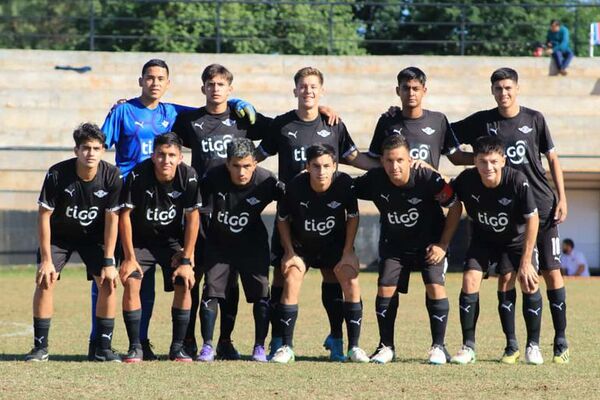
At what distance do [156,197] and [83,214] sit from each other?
1.83ft

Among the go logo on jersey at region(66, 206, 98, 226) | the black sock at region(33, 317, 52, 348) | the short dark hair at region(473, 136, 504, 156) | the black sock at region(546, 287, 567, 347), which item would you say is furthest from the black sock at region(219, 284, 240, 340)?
the black sock at region(546, 287, 567, 347)

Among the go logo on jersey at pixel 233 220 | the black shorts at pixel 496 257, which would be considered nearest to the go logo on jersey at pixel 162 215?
the go logo on jersey at pixel 233 220

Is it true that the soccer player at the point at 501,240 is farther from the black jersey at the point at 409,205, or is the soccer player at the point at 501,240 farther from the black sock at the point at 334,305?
the black sock at the point at 334,305

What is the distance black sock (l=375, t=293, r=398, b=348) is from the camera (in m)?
8.32

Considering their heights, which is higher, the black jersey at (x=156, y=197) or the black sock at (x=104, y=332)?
the black jersey at (x=156, y=197)

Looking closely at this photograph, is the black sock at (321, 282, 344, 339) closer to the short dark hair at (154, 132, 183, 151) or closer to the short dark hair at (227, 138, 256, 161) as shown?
the short dark hair at (227, 138, 256, 161)

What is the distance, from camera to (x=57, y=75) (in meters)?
24.4

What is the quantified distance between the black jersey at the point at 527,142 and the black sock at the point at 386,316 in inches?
53.2

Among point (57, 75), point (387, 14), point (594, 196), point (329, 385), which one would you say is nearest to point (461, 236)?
point (594, 196)

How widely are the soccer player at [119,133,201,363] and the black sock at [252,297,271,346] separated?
1.74 ft

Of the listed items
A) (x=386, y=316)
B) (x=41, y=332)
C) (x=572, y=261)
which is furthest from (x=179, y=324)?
(x=572, y=261)

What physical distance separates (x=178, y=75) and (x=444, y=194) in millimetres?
16880

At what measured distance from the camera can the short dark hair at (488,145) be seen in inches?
317

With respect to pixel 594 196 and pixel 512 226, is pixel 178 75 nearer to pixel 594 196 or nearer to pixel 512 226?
pixel 594 196
